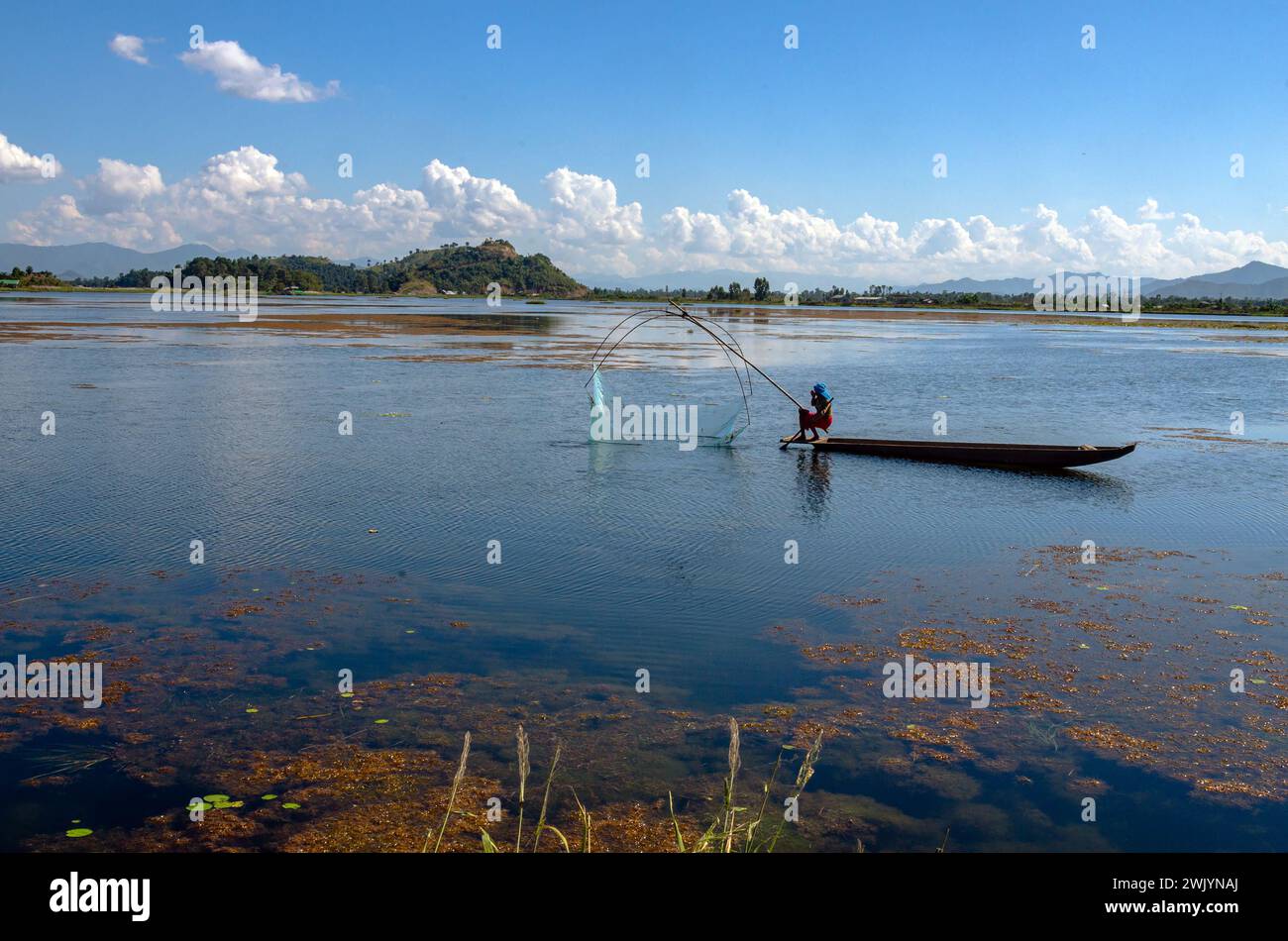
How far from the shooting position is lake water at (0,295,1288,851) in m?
6.55

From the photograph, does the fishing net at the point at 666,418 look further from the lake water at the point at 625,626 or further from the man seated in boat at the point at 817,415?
the man seated in boat at the point at 817,415

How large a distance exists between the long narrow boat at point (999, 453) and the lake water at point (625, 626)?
401 millimetres

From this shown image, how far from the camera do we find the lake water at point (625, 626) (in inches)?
258

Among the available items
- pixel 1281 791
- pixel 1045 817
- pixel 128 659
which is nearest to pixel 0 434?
pixel 128 659

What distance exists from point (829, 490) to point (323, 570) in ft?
28.3

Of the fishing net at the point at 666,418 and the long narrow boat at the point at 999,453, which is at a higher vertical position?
the fishing net at the point at 666,418

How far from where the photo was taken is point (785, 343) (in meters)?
55.6

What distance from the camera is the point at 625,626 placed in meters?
9.73

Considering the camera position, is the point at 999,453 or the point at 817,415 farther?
the point at 817,415

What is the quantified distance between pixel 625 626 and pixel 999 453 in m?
11.1

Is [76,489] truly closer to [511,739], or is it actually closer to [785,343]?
[511,739]

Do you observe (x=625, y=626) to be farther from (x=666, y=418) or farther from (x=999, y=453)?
(x=666, y=418)

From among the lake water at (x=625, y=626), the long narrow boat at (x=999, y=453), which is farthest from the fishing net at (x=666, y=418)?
the long narrow boat at (x=999, y=453)

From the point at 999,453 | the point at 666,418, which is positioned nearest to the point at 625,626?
the point at 999,453
